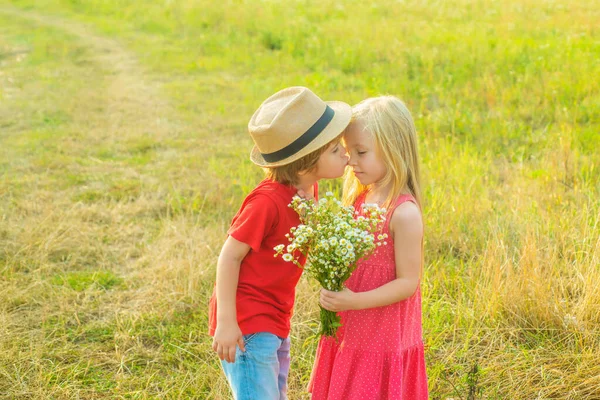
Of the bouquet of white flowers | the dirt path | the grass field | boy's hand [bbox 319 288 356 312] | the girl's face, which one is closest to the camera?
the bouquet of white flowers

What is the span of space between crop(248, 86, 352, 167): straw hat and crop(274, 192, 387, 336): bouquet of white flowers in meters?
0.20

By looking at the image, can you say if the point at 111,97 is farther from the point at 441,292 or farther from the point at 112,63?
the point at 441,292

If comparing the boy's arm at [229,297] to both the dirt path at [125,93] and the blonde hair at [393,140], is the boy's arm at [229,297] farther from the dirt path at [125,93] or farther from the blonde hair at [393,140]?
the dirt path at [125,93]

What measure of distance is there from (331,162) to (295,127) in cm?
19

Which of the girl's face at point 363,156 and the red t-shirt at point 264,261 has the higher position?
the girl's face at point 363,156

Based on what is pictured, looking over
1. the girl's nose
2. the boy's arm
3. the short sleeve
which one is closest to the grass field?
the boy's arm

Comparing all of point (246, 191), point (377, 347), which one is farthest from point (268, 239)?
point (246, 191)

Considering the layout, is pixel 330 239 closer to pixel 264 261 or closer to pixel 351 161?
pixel 264 261

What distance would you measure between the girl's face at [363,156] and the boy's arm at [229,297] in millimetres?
531

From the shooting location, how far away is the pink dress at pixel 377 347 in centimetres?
251

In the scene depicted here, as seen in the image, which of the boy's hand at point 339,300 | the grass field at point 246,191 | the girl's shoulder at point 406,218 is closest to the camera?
the boy's hand at point 339,300

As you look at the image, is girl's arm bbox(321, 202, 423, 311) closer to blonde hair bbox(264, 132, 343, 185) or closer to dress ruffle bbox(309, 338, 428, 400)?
dress ruffle bbox(309, 338, 428, 400)

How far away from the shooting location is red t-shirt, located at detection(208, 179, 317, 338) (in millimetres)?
2375

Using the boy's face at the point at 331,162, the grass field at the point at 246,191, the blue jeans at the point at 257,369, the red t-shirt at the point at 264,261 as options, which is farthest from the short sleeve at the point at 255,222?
the grass field at the point at 246,191
